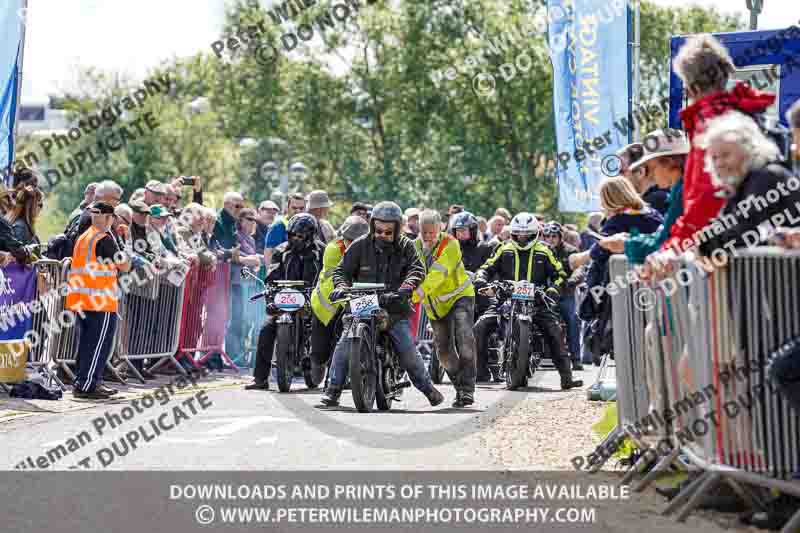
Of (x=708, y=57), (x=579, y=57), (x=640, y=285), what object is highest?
(x=579, y=57)

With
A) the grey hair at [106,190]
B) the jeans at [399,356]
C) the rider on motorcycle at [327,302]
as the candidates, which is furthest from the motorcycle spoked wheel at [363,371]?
the grey hair at [106,190]

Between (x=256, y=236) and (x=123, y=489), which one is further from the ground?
(x=256, y=236)

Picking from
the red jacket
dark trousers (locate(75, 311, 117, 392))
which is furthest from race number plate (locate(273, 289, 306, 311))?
the red jacket

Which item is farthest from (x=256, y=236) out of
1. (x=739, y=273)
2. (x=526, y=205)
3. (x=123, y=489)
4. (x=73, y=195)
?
(x=73, y=195)

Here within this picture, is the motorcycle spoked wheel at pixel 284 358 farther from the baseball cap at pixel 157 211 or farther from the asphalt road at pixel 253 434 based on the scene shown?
the baseball cap at pixel 157 211

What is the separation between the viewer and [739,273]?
6.50 m

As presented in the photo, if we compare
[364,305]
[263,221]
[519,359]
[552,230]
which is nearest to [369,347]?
[364,305]

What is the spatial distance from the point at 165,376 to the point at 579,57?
601 centimetres

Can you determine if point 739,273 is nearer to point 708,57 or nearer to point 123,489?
point 708,57

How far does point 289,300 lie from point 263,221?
18.5 feet

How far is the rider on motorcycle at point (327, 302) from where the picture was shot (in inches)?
555

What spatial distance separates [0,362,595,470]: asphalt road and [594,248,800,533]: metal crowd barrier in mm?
2118

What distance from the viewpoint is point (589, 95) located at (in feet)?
53.4

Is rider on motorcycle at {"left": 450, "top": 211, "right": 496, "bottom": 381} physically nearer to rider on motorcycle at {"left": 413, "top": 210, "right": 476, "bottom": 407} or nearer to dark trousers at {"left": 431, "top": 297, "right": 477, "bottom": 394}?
rider on motorcycle at {"left": 413, "top": 210, "right": 476, "bottom": 407}
